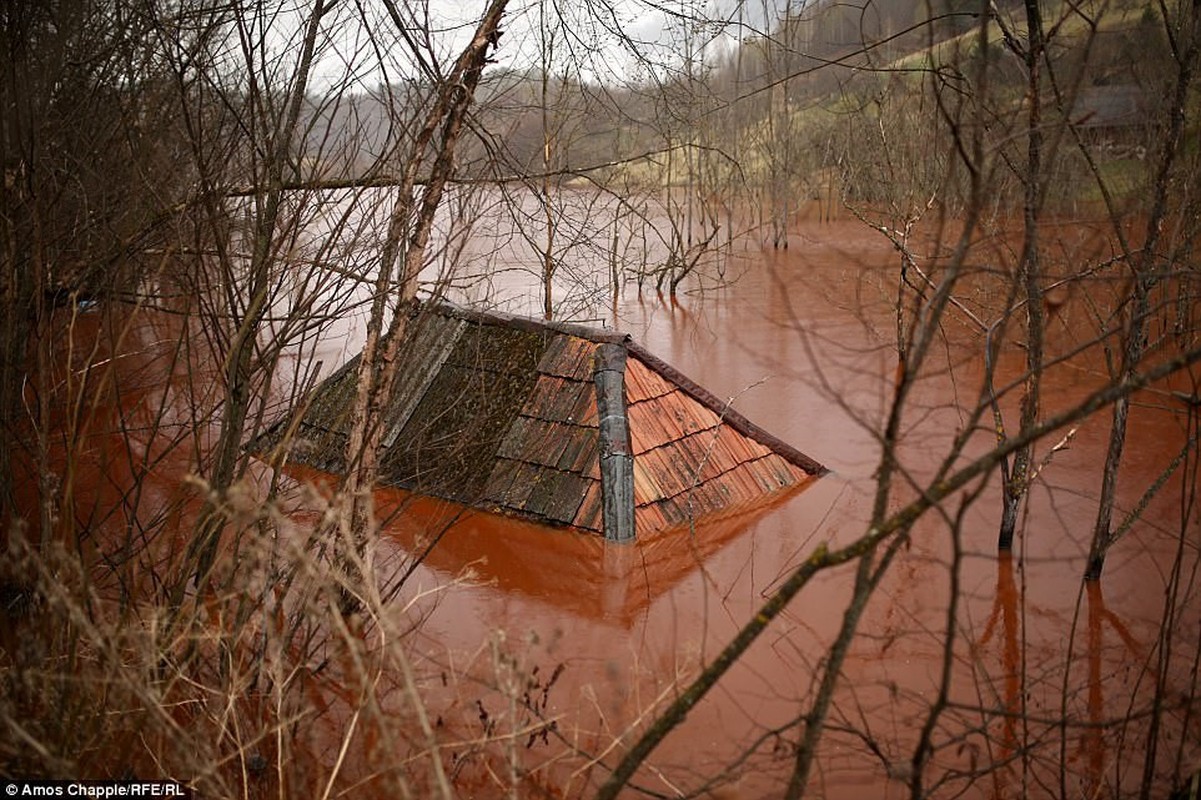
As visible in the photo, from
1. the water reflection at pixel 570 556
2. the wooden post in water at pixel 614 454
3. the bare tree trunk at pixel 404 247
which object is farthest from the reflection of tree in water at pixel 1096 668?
the bare tree trunk at pixel 404 247

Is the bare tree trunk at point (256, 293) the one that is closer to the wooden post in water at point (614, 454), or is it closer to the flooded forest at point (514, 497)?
the flooded forest at point (514, 497)

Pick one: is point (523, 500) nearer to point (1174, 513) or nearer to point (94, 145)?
point (94, 145)

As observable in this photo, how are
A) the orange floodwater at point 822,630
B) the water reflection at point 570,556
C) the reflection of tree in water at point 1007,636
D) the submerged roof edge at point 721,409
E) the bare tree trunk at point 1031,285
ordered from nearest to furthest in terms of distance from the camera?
the orange floodwater at point 822,630 < the reflection of tree in water at point 1007,636 < the bare tree trunk at point 1031,285 < the water reflection at point 570,556 < the submerged roof edge at point 721,409

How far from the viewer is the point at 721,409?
7070mm

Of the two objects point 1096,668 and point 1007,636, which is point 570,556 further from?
point 1096,668

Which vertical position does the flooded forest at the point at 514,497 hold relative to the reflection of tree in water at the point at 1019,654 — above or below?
above

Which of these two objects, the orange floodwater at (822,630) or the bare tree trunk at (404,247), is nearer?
the orange floodwater at (822,630)

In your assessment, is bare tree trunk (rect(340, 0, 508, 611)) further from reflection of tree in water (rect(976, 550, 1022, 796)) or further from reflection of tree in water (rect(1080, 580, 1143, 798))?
reflection of tree in water (rect(1080, 580, 1143, 798))

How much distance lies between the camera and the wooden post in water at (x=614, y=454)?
613 centimetres

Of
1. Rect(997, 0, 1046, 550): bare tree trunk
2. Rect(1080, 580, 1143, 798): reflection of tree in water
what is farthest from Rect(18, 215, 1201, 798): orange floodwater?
Rect(997, 0, 1046, 550): bare tree trunk

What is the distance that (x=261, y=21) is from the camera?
11.9ft

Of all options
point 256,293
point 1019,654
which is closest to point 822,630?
point 1019,654

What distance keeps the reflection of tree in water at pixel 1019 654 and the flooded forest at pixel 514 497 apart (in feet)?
0.08

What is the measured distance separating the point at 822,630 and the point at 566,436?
2.09 m
